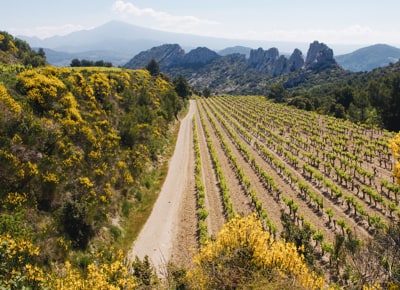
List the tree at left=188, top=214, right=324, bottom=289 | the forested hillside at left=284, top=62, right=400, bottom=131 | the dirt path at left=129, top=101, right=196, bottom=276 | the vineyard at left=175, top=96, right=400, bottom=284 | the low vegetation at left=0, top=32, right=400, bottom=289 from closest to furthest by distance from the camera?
the tree at left=188, top=214, right=324, bottom=289
the low vegetation at left=0, top=32, right=400, bottom=289
the dirt path at left=129, top=101, right=196, bottom=276
the vineyard at left=175, top=96, right=400, bottom=284
the forested hillside at left=284, top=62, right=400, bottom=131

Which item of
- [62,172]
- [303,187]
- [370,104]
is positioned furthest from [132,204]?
[370,104]

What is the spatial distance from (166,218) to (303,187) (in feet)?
52.5

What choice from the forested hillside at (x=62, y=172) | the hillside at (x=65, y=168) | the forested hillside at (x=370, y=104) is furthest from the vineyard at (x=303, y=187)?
the forested hillside at (x=370, y=104)

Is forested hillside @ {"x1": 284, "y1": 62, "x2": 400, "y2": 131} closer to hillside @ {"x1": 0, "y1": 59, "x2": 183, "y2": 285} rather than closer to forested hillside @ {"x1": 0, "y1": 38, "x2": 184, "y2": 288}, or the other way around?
forested hillside @ {"x1": 0, "y1": 38, "x2": 184, "y2": 288}

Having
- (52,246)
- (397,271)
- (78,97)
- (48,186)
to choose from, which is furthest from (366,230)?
(78,97)

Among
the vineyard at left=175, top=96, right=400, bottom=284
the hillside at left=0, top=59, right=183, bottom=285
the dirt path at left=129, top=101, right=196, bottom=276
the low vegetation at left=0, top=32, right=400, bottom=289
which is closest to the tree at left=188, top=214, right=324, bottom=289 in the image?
the low vegetation at left=0, top=32, right=400, bottom=289

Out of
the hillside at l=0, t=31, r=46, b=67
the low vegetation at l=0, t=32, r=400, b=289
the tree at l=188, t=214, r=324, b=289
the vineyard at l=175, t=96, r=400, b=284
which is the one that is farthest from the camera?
the hillside at l=0, t=31, r=46, b=67

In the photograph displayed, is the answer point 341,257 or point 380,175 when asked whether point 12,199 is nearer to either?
point 341,257

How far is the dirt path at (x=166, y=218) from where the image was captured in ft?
73.8

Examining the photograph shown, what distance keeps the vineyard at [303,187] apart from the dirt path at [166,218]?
7.03ft

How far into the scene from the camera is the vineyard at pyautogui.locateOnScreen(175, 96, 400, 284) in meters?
26.1

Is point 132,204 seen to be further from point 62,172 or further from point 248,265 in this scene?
point 248,265

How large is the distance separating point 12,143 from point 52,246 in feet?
27.8

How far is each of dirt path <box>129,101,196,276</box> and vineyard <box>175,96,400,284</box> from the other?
7.03ft
